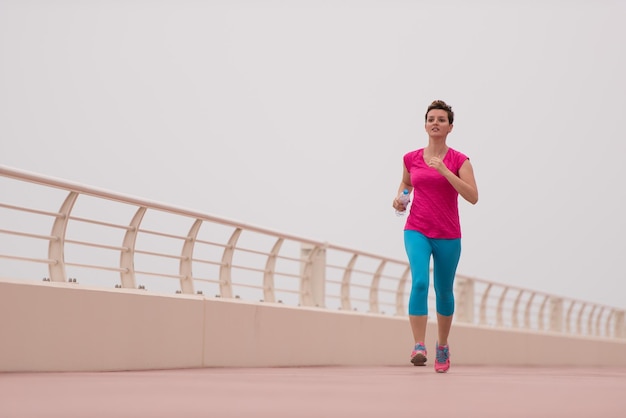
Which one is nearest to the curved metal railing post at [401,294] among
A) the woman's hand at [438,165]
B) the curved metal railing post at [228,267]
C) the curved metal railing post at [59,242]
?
the curved metal railing post at [228,267]

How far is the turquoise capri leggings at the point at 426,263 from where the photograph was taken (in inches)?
335

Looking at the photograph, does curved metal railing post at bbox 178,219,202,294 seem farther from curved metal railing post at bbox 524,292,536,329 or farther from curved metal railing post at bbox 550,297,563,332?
curved metal railing post at bbox 550,297,563,332

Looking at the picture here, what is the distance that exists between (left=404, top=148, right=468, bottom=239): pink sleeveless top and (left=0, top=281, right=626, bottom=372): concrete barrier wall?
161cm

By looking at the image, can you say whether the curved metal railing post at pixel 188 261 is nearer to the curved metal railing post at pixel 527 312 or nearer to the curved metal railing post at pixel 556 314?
the curved metal railing post at pixel 527 312

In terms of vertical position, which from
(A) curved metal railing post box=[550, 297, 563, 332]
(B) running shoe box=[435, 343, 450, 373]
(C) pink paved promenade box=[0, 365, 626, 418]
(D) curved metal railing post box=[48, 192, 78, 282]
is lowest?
(C) pink paved promenade box=[0, 365, 626, 418]

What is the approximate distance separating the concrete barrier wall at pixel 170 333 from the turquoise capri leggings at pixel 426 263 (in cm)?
144

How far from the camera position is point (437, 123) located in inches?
340

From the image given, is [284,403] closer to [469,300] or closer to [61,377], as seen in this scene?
[61,377]

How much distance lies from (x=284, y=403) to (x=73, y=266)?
10.5ft

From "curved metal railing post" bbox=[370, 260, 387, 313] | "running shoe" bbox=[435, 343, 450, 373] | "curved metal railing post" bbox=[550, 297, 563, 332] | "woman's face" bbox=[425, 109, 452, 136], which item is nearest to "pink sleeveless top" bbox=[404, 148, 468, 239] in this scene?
"woman's face" bbox=[425, 109, 452, 136]

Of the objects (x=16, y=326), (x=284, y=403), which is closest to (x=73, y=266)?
(x=16, y=326)

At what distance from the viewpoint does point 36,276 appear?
6.91 m

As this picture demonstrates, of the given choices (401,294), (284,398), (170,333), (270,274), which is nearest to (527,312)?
(401,294)

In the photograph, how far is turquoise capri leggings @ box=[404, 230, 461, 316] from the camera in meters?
8.52
